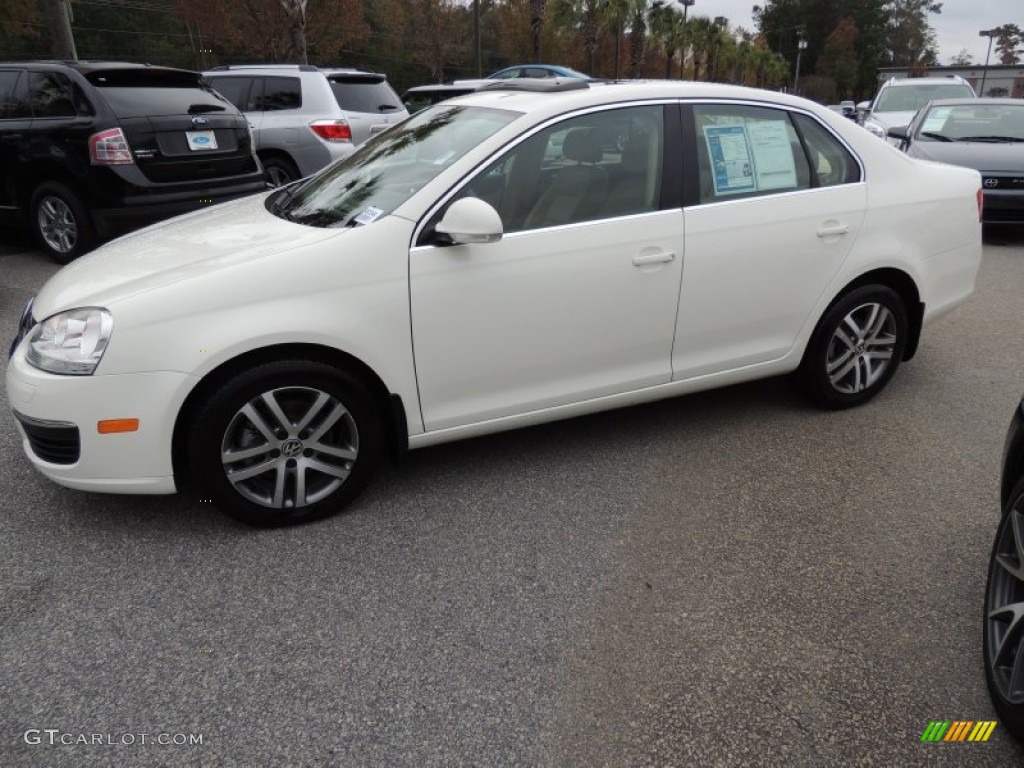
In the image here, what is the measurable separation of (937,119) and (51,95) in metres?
9.79

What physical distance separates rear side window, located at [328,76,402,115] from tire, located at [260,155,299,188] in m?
0.96

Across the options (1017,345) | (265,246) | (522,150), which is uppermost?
(522,150)

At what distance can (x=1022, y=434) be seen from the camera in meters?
2.32

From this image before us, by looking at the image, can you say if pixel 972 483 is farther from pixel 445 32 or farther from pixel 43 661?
pixel 445 32

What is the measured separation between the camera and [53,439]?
9.32ft

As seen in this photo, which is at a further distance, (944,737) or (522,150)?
(522,150)

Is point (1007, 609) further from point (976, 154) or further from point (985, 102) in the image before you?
point (985, 102)

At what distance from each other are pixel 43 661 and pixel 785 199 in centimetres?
344

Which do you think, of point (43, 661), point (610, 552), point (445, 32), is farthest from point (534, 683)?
point (445, 32)

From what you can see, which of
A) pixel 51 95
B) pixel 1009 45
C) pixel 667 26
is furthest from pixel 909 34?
pixel 51 95

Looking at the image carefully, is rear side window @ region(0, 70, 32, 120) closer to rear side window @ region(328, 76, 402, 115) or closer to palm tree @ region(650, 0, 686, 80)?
Result: rear side window @ region(328, 76, 402, 115)

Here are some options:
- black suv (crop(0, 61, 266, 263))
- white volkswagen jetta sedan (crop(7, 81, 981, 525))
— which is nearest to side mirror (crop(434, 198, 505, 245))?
white volkswagen jetta sedan (crop(7, 81, 981, 525))

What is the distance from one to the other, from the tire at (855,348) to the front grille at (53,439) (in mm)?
3300

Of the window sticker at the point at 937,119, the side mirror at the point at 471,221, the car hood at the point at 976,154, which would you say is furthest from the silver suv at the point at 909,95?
the side mirror at the point at 471,221
